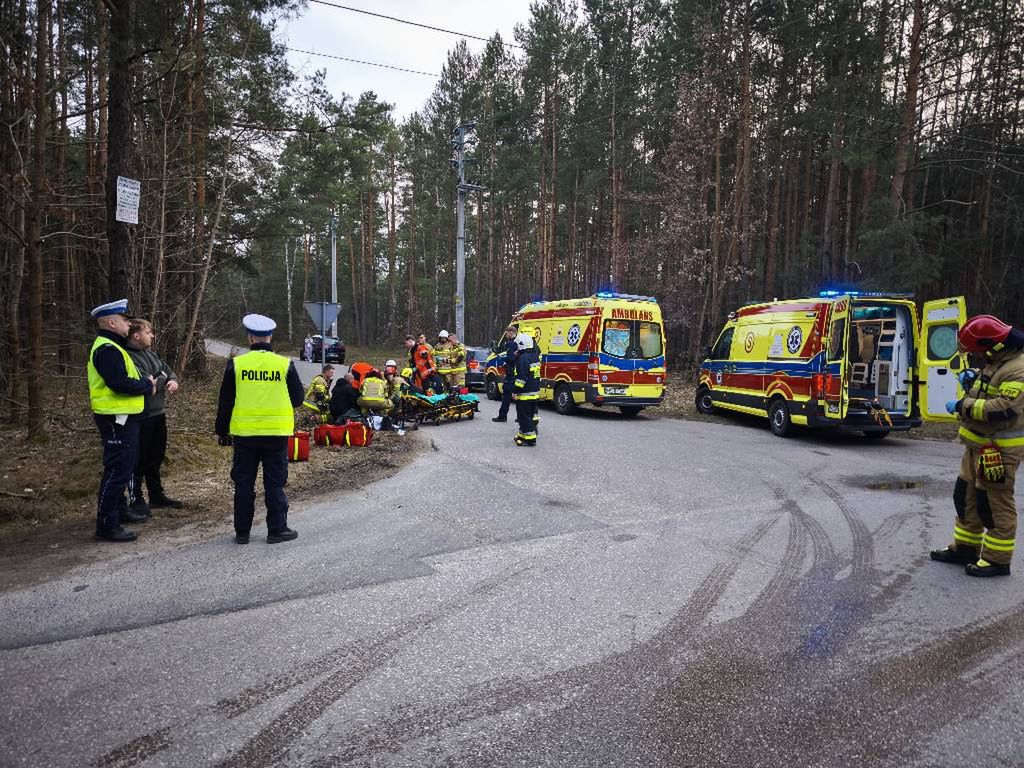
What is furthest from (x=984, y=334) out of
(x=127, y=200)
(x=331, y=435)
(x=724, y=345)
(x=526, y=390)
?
(x=724, y=345)

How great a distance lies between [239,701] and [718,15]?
918 inches

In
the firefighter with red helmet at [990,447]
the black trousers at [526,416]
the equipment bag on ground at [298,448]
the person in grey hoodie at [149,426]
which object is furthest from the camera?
the black trousers at [526,416]

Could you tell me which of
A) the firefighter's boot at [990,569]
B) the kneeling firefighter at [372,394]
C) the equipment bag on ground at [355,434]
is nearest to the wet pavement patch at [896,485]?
the firefighter's boot at [990,569]

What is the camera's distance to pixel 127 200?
256 inches

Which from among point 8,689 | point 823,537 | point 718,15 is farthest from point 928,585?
point 718,15

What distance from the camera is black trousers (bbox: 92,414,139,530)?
503 centimetres

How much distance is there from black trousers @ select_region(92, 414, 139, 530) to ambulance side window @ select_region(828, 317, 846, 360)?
33.3 feet

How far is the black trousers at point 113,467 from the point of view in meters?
5.03

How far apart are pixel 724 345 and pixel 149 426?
11.6 metres

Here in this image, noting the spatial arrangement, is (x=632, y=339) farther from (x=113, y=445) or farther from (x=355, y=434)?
(x=113, y=445)

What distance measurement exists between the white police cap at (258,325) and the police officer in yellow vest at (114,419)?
1.02 meters

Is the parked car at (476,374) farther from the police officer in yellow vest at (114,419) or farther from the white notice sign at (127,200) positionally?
the police officer in yellow vest at (114,419)

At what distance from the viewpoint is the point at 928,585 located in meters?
4.35

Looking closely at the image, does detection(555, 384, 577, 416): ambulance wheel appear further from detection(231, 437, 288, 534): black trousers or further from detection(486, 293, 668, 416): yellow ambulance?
detection(231, 437, 288, 534): black trousers
